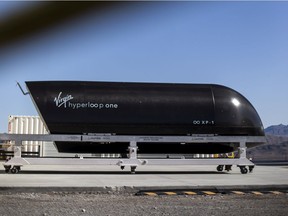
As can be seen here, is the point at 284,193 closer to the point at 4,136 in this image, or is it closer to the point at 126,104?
the point at 126,104

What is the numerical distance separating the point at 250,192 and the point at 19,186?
5.25 meters

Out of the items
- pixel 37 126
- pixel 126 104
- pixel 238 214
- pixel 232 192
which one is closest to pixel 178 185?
pixel 232 192

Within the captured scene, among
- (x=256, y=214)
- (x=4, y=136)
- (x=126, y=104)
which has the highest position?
(x=126, y=104)

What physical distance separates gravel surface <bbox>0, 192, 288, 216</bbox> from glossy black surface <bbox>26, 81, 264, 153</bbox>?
17.2ft

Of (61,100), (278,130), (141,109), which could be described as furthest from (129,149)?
A: (278,130)

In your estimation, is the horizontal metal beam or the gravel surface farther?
the horizontal metal beam

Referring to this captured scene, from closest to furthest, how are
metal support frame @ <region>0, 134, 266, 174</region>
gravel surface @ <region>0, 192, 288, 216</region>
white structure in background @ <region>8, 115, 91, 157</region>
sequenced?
1. gravel surface @ <region>0, 192, 288, 216</region>
2. metal support frame @ <region>0, 134, 266, 174</region>
3. white structure in background @ <region>8, 115, 91, 157</region>

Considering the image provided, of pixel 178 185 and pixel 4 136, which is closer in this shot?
pixel 178 185

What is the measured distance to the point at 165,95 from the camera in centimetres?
1491

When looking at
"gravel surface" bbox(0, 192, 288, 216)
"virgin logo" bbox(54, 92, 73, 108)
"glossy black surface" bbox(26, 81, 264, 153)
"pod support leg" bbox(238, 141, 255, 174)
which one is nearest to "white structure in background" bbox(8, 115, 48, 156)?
"glossy black surface" bbox(26, 81, 264, 153)

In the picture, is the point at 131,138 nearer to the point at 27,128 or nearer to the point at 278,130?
the point at 27,128

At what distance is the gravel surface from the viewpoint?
709 centimetres

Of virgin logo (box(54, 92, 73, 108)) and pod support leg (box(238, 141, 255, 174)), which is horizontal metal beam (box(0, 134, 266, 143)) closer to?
pod support leg (box(238, 141, 255, 174))

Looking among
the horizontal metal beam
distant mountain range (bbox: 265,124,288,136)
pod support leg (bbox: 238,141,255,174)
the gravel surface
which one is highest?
distant mountain range (bbox: 265,124,288,136)
